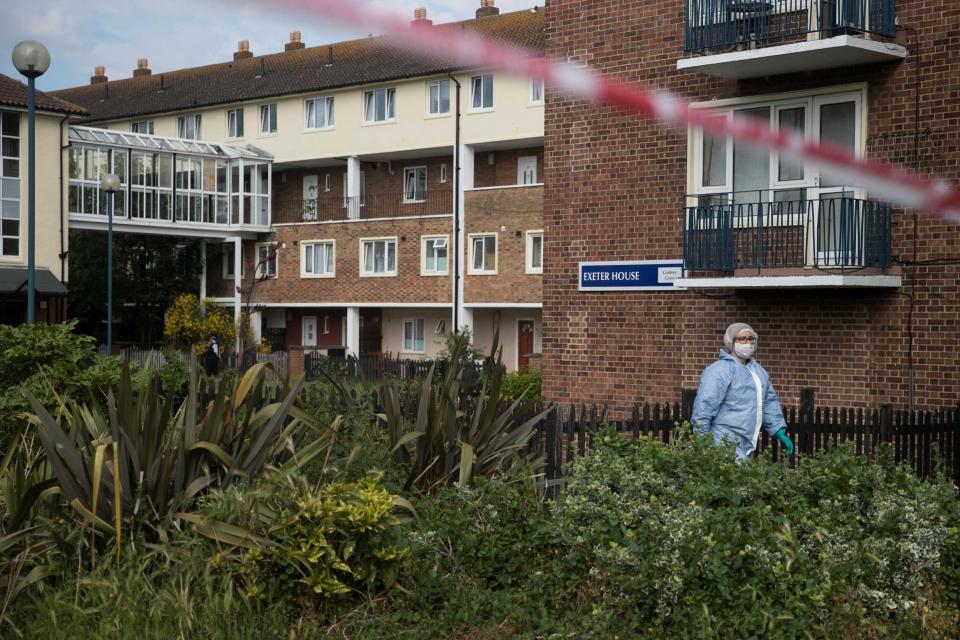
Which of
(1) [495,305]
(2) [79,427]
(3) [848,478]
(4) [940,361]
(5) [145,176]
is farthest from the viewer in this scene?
(5) [145,176]

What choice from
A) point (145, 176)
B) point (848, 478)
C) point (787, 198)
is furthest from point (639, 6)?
point (145, 176)

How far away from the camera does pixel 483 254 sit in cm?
4391

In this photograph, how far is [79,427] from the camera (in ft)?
24.0

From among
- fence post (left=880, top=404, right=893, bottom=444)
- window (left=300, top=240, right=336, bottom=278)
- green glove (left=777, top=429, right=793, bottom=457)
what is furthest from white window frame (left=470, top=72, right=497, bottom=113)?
green glove (left=777, top=429, right=793, bottom=457)

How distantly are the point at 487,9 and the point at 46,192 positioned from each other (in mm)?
18227

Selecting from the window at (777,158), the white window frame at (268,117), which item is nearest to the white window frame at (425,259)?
the white window frame at (268,117)

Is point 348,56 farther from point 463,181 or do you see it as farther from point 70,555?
point 70,555

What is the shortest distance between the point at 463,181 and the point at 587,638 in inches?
1566

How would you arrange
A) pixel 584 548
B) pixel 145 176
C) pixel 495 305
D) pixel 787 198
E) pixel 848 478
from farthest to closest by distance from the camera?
pixel 145 176
pixel 495 305
pixel 787 198
pixel 848 478
pixel 584 548

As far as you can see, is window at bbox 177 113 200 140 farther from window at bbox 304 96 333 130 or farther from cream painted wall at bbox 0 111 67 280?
cream painted wall at bbox 0 111 67 280

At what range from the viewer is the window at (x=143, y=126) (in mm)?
57219

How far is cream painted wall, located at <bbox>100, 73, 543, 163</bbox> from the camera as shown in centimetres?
4334

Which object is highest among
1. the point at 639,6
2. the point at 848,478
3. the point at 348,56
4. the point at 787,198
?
the point at 348,56

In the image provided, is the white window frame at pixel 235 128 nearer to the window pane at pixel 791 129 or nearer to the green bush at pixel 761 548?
the window pane at pixel 791 129
